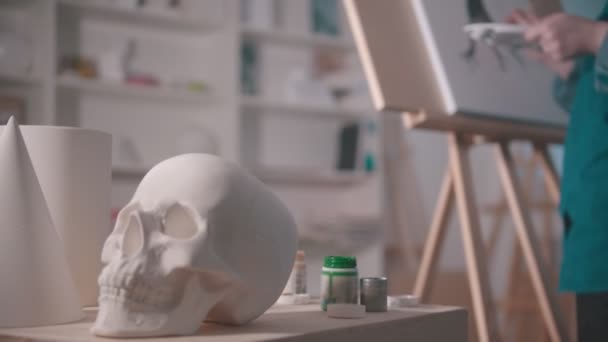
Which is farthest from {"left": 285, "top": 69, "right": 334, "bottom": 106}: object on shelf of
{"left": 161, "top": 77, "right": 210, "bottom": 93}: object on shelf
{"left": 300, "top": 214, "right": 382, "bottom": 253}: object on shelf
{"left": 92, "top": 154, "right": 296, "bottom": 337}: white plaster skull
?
{"left": 92, "top": 154, "right": 296, "bottom": 337}: white plaster skull

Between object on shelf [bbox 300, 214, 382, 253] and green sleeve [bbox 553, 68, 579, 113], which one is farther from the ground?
green sleeve [bbox 553, 68, 579, 113]

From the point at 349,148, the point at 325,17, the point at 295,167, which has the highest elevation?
the point at 325,17

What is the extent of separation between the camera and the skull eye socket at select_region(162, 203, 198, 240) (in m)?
0.96

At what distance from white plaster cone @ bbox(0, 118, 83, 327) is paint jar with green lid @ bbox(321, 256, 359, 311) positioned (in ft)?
1.34

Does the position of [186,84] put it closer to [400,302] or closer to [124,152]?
[124,152]

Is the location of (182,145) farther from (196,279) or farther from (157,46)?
(196,279)

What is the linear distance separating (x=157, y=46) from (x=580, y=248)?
7.63 feet

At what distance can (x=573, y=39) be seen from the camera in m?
1.56

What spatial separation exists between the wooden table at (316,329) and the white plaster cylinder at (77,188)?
91 millimetres

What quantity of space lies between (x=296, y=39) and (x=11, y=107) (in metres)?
1.41

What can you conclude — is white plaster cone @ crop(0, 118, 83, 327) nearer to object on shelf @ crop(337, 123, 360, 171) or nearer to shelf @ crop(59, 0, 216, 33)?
shelf @ crop(59, 0, 216, 33)

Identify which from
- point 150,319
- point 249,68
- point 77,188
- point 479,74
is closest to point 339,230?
point 249,68

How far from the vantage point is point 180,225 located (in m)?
0.97

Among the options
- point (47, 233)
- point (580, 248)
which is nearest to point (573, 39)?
point (580, 248)
